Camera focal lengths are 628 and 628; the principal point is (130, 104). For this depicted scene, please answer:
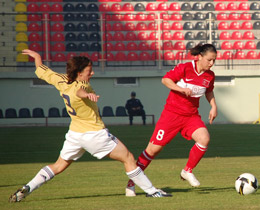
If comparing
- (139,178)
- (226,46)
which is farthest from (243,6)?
(139,178)

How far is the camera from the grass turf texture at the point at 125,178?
702cm

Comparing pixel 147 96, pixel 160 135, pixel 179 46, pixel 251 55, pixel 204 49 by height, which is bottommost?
pixel 147 96

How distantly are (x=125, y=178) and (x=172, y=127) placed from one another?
1.95 meters

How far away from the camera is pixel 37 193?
Answer: 8172mm

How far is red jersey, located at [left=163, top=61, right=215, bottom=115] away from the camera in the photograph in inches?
324

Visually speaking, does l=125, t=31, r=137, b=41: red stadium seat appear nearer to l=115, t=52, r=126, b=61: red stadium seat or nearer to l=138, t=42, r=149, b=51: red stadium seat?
l=138, t=42, r=149, b=51: red stadium seat

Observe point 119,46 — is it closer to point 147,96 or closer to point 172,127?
point 147,96

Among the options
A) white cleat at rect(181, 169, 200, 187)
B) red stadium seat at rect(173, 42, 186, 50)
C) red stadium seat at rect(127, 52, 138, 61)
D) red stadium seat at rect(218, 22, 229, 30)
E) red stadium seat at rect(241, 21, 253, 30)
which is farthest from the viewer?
red stadium seat at rect(241, 21, 253, 30)

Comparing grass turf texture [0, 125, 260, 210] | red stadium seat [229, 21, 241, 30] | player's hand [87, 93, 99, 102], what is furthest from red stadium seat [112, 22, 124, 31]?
player's hand [87, 93, 99, 102]

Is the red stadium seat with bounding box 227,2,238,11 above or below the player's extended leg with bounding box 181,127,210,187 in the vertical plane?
above

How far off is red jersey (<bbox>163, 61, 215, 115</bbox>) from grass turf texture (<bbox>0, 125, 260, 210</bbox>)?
3.55ft

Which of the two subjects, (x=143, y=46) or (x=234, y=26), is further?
(x=234, y=26)

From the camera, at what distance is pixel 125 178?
9.91m

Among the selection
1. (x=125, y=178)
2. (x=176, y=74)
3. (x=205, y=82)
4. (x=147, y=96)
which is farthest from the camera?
(x=147, y=96)
